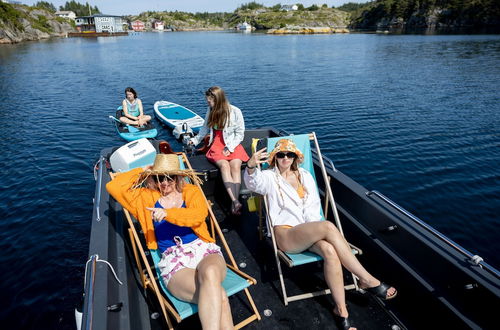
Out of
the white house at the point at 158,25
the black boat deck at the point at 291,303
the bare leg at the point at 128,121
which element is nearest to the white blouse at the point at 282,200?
the black boat deck at the point at 291,303

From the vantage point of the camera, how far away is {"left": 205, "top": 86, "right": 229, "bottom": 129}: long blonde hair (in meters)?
5.30

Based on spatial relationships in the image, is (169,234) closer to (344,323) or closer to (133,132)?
(344,323)

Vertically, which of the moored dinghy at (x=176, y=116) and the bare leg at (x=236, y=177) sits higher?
the bare leg at (x=236, y=177)

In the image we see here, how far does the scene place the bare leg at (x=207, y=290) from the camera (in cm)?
265

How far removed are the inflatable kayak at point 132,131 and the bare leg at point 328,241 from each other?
9.13 meters

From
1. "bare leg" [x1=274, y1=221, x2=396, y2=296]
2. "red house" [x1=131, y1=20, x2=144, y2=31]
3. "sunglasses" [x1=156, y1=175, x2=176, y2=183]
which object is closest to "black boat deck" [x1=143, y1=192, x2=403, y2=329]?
"bare leg" [x1=274, y1=221, x2=396, y2=296]

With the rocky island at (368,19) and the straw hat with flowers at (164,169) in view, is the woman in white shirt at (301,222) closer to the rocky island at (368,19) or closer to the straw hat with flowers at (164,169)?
the straw hat with flowers at (164,169)

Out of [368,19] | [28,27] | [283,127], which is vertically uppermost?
[368,19]

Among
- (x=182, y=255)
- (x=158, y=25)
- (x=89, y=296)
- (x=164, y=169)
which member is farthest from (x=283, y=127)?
(x=158, y=25)

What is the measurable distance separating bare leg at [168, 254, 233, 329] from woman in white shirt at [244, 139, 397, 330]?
1042 millimetres

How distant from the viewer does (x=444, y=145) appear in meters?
11.7

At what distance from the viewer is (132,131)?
38.4ft

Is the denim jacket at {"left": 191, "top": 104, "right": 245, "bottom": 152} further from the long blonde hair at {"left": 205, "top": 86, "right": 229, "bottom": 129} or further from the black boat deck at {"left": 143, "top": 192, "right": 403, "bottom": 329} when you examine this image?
the black boat deck at {"left": 143, "top": 192, "right": 403, "bottom": 329}

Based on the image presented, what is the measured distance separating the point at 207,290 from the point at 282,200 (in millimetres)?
1634
